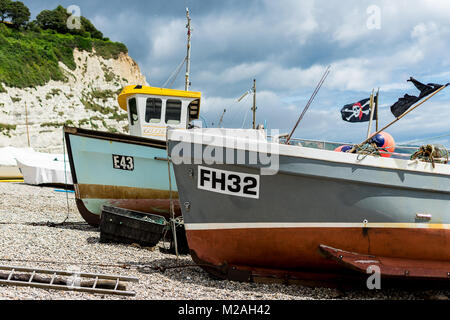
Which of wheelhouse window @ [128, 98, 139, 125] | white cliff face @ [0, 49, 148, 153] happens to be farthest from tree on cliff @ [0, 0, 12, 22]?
wheelhouse window @ [128, 98, 139, 125]

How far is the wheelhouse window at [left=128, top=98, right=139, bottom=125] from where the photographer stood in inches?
418

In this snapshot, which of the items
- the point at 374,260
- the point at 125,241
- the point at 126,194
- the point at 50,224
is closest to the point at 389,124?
the point at 374,260

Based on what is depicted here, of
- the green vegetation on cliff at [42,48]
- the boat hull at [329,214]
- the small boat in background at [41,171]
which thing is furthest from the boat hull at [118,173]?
the green vegetation on cliff at [42,48]

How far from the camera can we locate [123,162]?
345 inches

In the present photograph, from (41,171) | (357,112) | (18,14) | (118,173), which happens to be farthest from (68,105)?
(357,112)

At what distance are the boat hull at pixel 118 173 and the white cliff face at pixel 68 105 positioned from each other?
94.7 feet

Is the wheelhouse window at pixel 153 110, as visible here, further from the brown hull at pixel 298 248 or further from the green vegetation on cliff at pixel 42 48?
the green vegetation on cliff at pixel 42 48

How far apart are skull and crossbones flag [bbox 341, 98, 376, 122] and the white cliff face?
110 feet

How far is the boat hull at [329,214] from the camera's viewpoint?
4891mm

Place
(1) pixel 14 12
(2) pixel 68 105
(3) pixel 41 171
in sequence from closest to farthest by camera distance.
Result: (3) pixel 41 171 → (2) pixel 68 105 → (1) pixel 14 12

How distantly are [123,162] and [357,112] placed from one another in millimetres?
5250

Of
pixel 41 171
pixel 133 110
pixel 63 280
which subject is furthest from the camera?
pixel 41 171

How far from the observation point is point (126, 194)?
893 centimetres

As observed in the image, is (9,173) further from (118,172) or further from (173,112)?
(118,172)
